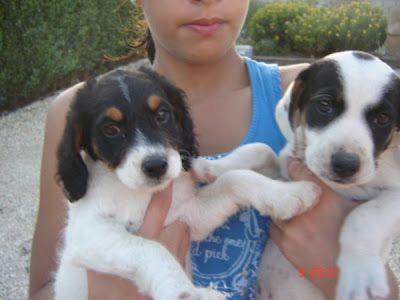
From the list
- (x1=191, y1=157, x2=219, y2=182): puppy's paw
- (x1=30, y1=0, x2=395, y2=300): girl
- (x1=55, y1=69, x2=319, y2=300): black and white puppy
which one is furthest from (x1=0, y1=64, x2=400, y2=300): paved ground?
(x1=191, y1=157, x2=219, y2=182): puppy's paw

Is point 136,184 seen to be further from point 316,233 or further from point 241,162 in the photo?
point 316,233

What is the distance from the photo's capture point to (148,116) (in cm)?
239

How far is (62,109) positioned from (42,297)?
49.8 inches

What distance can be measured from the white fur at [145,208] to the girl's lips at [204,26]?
2.52 feet

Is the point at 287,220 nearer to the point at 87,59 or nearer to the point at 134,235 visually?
the point at 134,235

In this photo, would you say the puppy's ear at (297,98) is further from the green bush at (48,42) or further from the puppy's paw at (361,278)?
the green bush at (48,42)

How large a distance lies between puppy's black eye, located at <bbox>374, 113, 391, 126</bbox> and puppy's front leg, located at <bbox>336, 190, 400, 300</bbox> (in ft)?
1.20

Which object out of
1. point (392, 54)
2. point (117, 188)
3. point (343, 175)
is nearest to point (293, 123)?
point (343, 175)

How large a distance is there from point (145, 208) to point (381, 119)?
131 centimetres

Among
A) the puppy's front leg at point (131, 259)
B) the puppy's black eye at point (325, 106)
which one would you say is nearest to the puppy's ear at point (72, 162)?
the puppy's front leg at point (131, 259)

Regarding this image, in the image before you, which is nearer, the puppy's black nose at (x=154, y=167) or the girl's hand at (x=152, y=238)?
the puppy's black nose at (x=154, y=167)

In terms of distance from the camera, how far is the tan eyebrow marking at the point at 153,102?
2.39 m

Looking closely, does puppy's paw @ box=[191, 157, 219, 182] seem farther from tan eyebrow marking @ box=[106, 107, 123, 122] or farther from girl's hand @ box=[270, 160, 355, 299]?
tan eyebrow marking @ box=[106, 107, 123, 122]
